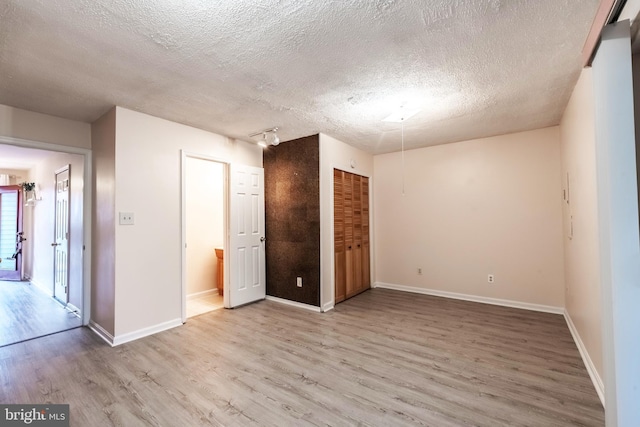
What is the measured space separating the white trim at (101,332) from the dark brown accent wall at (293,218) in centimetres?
206

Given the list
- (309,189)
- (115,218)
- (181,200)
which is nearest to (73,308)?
(115,218)

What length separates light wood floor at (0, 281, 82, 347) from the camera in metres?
3.13

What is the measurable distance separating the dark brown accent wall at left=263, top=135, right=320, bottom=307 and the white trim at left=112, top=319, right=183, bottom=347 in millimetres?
1463

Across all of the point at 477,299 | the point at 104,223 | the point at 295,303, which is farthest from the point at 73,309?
the point at 477,299

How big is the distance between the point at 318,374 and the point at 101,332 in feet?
8.22

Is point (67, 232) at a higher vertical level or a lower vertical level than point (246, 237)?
higher

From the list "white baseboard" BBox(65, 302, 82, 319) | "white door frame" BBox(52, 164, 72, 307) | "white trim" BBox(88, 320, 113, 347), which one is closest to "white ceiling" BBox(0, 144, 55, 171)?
"white door frame" BBox(52, 164, 72, 307)

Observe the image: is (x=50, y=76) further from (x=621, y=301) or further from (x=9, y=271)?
(x=9, y=271)

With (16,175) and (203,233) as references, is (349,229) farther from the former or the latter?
(16,175)

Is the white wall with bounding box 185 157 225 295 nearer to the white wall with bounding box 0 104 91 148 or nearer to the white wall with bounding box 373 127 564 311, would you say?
the white wall with bounding box 0 104 91 148

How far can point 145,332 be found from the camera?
3053 mm

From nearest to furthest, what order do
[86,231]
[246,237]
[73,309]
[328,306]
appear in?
[86,231], [73,309], [328,306], [246,237]

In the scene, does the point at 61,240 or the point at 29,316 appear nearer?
the point at 29,316

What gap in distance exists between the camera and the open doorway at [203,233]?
4512 mm
